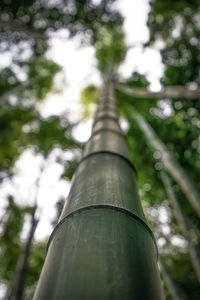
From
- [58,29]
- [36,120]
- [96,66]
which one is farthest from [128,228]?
[96,66]

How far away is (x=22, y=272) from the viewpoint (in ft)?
15.8

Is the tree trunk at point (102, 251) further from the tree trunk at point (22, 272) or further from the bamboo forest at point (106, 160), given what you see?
the tree trunk at point (22, 272)

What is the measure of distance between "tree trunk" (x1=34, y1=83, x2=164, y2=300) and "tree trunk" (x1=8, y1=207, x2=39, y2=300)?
4.76m

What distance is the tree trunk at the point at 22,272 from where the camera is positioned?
4.45m

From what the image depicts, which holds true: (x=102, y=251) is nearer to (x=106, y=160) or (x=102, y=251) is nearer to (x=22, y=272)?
(x=106, y=160)

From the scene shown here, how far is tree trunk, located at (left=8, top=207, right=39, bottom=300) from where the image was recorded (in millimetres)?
4449

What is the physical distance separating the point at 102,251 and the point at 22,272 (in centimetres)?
529

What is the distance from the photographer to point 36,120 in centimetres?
984

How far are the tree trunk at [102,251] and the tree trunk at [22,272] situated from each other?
15.6ft

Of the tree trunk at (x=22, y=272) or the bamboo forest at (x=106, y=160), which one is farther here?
the tree trunk at (x=22, y=272)

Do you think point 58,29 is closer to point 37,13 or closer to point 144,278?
point 37,13

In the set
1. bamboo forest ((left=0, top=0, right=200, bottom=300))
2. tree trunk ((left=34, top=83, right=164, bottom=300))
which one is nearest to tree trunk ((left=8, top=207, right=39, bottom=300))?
bamboo forest ((left=0, top=0, right=200, bottom=300))

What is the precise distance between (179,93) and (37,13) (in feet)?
15.5

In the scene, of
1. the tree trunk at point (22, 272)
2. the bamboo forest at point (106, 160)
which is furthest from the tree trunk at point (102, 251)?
the tree trunk at point (22, 272)
